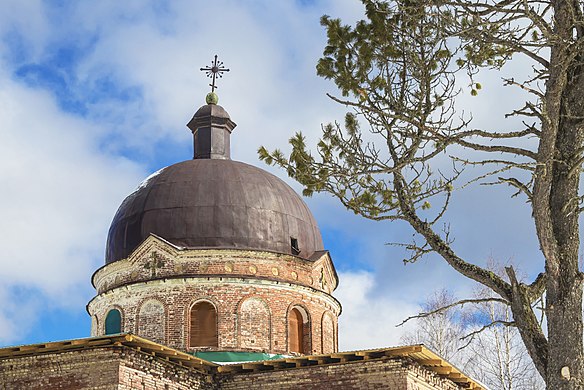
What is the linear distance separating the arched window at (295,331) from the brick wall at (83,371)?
627 cm

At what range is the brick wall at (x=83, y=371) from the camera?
14852 mm

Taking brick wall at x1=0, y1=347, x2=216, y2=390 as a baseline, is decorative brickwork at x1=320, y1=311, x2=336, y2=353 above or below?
above

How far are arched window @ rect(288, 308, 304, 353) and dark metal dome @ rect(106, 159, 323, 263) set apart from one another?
5.63 ft

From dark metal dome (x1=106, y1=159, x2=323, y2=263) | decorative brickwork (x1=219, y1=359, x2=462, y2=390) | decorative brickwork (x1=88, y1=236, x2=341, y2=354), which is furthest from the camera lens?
dark metal dome (x1=106, y1=159, x2=323, y2=263)

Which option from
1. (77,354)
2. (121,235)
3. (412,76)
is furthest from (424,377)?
(121,235)

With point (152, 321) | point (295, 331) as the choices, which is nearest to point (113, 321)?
point (152, 321)

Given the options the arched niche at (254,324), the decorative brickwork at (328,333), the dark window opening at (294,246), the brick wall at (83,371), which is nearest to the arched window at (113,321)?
the arched niche at (254,324)

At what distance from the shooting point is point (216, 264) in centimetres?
2144

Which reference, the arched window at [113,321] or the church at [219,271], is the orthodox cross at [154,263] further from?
the arched window at [113,321]

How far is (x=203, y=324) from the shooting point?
21.0 m

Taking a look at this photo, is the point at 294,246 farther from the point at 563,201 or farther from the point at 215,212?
the point at 563,201

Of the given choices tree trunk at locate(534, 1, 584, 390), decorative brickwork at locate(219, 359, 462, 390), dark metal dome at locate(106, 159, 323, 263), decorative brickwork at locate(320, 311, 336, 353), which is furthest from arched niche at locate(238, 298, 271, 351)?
tree trunk at locate(534, 1, 584, 390)

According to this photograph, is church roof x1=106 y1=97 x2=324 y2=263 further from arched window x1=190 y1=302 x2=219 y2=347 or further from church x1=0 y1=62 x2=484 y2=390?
arched window x1=190 y1=302 x2=219 y2=347

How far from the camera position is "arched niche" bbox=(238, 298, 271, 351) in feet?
68.1
